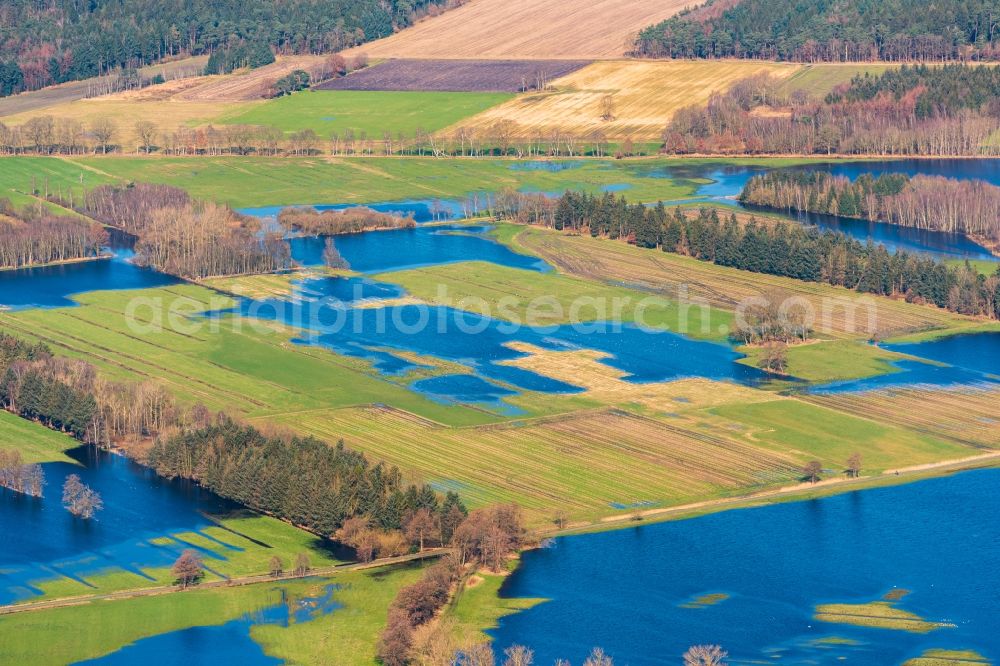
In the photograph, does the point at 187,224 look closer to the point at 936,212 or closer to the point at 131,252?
the point at 131,252

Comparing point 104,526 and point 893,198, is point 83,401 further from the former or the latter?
point 893,198

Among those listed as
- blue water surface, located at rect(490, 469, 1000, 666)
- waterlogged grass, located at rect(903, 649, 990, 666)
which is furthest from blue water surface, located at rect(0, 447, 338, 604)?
Answer: waterlogged grass, located at rect(903, 649, 990, 666)

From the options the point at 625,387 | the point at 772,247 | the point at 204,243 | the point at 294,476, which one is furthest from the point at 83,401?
the point at 772,247

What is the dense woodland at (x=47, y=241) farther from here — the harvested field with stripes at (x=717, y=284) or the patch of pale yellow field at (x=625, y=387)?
the patch of pale yellow field at (x=625, y=387)

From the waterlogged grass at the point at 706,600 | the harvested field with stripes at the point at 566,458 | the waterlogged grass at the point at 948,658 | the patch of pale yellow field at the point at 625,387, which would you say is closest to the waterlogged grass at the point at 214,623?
the harvested field with stripes at the point at 566,458

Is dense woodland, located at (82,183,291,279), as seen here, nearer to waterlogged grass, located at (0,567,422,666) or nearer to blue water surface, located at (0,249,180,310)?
blue water surface, located at (0,249,180,310)

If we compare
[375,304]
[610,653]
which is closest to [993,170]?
[375,304]
